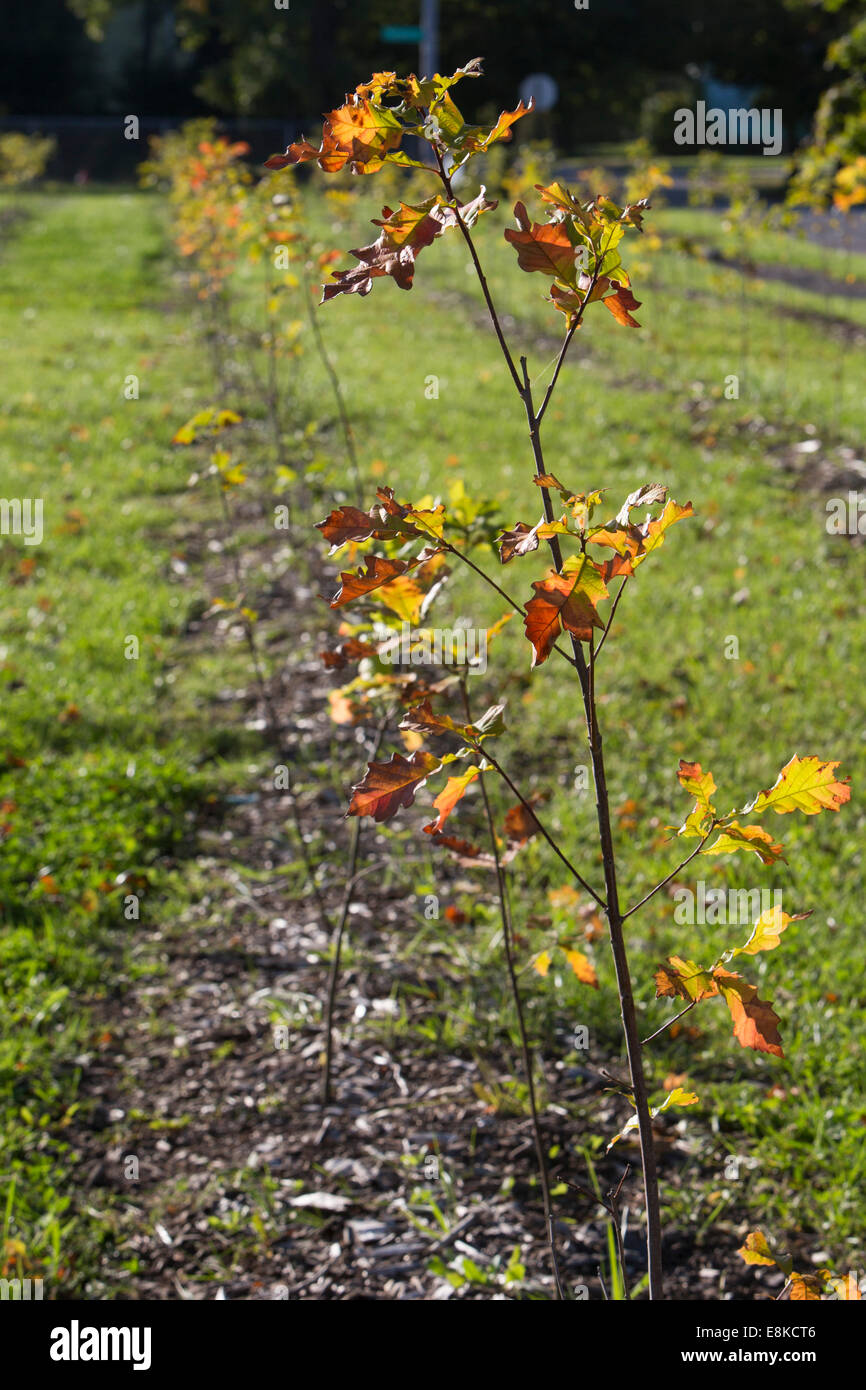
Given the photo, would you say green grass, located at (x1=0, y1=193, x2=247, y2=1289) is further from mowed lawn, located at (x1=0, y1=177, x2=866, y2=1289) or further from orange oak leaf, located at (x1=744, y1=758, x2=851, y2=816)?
orange oak leaf, located at (x1=744, y1=758, x2=851, y2=816)

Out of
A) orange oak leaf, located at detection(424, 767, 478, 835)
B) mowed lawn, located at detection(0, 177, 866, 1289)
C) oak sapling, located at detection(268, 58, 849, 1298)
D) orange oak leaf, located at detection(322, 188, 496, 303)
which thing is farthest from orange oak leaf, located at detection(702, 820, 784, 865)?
orange oak leaf, located at detection(322, 188, 496, 303)

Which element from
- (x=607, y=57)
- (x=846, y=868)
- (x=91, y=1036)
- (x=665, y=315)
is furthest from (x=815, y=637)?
(x=607, y=57)

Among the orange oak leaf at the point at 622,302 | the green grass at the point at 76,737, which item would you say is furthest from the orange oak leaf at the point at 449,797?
the green grass at the point at 76,737

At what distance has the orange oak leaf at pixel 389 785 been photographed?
122cm

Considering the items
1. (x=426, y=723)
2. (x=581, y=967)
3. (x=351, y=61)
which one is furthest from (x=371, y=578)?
(x=351, y=61)

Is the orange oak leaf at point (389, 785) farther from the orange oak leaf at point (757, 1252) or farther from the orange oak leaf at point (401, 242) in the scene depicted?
the orange oak leaf at point (757, 1252)

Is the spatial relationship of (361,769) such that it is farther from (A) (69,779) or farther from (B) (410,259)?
(B) (410,259)

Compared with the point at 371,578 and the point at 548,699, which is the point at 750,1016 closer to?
the point at 371,578

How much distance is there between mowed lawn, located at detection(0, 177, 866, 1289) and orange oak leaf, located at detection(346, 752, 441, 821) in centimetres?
36

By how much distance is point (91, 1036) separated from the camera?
278cm

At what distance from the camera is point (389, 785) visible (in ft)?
4.11

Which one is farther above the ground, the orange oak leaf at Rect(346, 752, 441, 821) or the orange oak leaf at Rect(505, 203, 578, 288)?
Answer: the orange oak leaf at Rect(505, 203, 578, 288)

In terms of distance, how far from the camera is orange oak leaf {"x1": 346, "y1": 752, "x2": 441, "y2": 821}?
4.01 ft

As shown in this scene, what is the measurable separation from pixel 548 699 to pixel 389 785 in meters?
3.09
